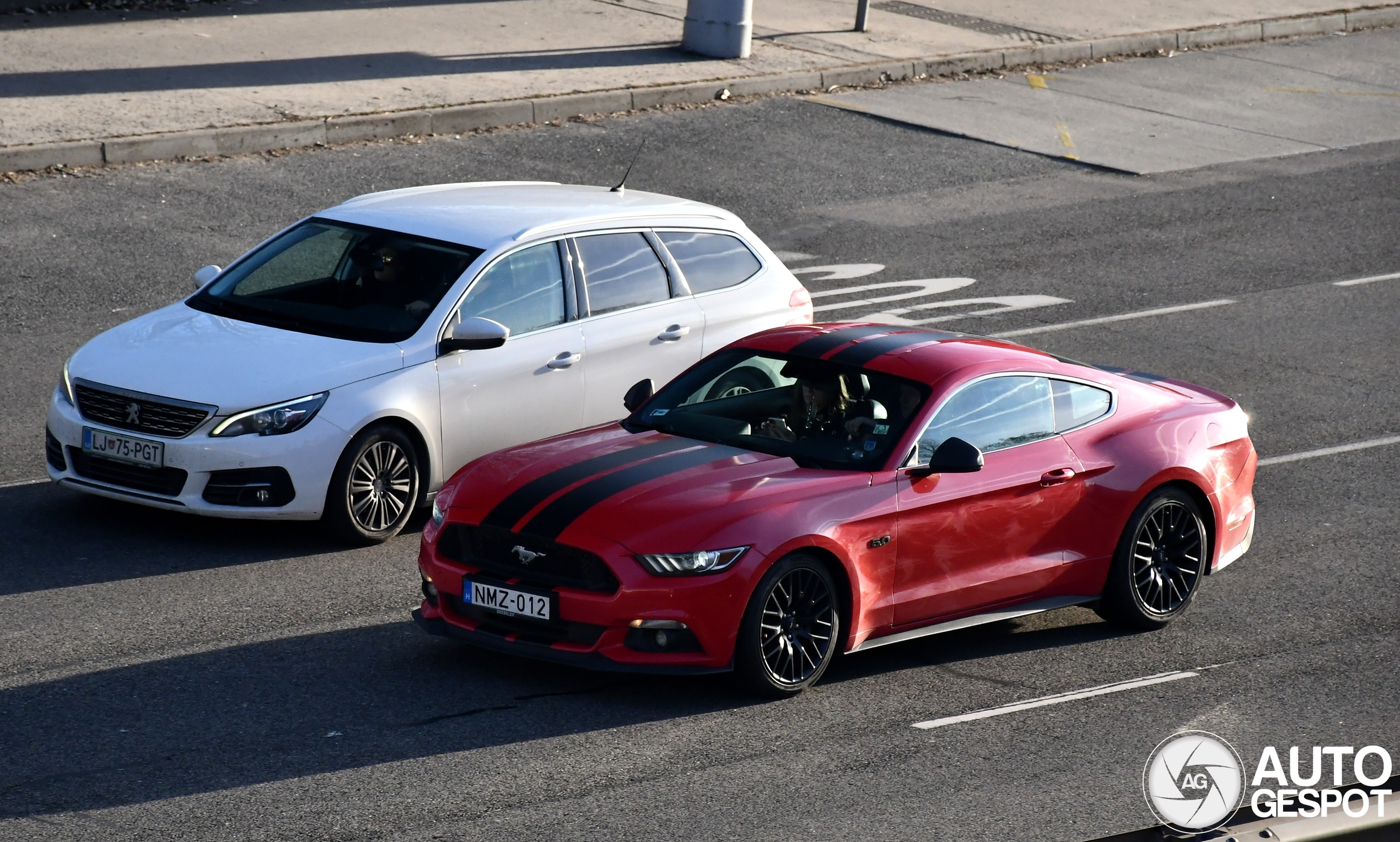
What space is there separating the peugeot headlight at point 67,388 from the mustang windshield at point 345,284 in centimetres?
87

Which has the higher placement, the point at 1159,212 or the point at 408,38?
the point at 408,38

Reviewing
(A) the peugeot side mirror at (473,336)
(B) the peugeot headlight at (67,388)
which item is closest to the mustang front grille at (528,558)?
(A) the peugeot side mirror at (473,336)

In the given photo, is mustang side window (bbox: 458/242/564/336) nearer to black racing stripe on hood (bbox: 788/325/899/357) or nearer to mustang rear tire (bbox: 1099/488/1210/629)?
black racing stripe on hood (bbox: 788/325/899/357)

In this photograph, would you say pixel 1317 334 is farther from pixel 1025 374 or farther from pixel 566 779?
pixel 566 779

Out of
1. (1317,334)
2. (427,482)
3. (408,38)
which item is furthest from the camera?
(408,38)

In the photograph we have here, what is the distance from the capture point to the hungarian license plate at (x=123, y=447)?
8930 millimetres

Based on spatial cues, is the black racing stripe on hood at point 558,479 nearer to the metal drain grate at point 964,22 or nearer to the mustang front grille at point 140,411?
the mustang front grille at point 140,411

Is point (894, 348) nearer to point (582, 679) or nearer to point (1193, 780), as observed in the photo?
point (582, 679)

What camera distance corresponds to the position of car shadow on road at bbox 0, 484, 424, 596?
868 cm

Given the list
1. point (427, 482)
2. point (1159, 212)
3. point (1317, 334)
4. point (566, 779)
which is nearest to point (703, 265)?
point (427, 482)

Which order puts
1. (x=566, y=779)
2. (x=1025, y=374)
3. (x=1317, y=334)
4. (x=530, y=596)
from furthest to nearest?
(x=1317, y=334) → (x=1025, y=374) → (x=530, y=596) → (x=566, y=779)

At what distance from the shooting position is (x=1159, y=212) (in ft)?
59.4

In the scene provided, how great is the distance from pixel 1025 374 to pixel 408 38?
14.4 metres

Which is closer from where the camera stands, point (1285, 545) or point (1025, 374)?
point (1025, 374)
